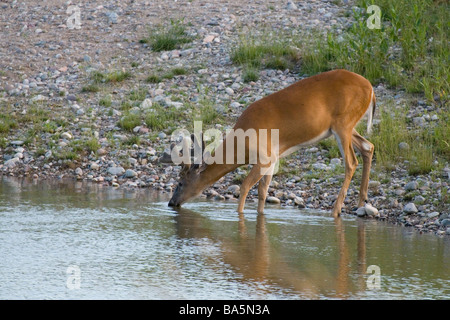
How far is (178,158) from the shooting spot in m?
9.07

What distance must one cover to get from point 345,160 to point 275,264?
2795 millimetres

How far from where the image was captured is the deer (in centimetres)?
844

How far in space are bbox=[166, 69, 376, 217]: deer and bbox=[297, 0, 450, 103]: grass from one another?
117 inches

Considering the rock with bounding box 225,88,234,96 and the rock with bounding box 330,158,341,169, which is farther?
the rock with bounding box 225,88,234,96

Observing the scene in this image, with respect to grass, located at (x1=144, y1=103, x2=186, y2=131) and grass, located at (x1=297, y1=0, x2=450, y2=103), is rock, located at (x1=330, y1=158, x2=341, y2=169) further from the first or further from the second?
grass, located at (x1=144, y1=103, x2=186, y2=131)

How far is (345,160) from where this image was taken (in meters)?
8.67

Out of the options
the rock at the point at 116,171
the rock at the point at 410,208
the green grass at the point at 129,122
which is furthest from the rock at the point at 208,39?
the rock at the point at 410,208

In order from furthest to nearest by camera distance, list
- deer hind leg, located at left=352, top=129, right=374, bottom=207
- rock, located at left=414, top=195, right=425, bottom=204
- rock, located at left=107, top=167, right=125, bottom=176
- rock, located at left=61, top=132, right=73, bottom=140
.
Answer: rock, located at left=61, top=132, right=73, bottom=140, rock, located at left=107, top=167, right=125, bottom=176, deer hind leg, located at left=352, top=129, right=374, bottom=207, rock, located at left=414, top=195, right=425, bottom=204

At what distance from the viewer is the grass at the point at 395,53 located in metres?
11.7

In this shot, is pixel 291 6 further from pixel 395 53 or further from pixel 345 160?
pixel 345 160
